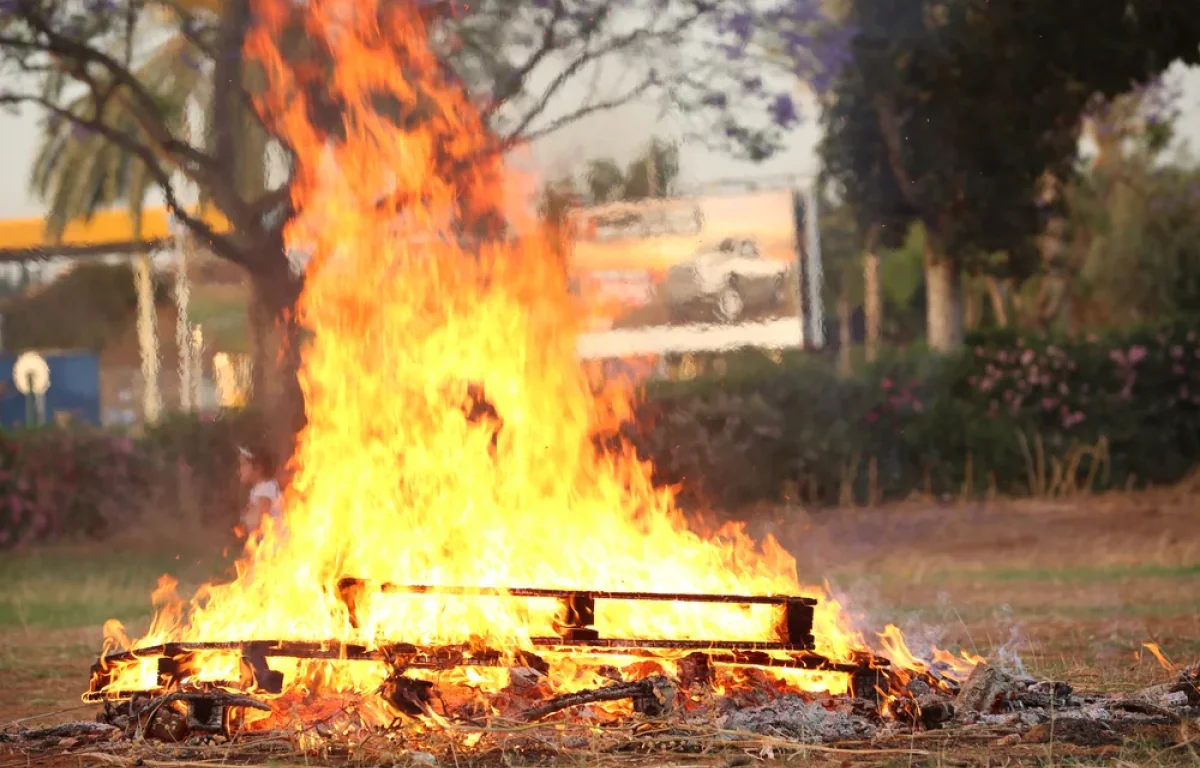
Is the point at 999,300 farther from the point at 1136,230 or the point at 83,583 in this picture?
the point at 83,583

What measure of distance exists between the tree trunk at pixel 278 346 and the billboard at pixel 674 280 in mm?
2291

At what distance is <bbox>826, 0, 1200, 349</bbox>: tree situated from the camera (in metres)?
13.0

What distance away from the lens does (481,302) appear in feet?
24.1

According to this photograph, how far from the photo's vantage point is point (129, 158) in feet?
56.3

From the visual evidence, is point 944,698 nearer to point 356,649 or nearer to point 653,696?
point 653,696

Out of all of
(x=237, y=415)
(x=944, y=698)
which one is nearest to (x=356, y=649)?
(x=944, y=698)

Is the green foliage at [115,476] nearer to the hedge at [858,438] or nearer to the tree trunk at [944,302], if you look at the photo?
the hedge at [858,438]

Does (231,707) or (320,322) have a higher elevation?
(320,322)

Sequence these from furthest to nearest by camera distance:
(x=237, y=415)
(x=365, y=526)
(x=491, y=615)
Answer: (x=237, y=415) < (x=365, y=526) < (x=491, y=615)

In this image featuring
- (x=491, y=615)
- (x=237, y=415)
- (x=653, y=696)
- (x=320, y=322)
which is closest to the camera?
(x=653, y=696)

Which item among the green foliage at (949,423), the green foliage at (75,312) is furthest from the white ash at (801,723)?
the green foliage at (75,312)

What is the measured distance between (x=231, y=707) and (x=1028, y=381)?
36.6 ft

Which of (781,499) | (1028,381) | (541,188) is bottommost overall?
(781,499)

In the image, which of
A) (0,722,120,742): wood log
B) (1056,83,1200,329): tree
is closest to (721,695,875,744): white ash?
(0,722,120,742): wood log
